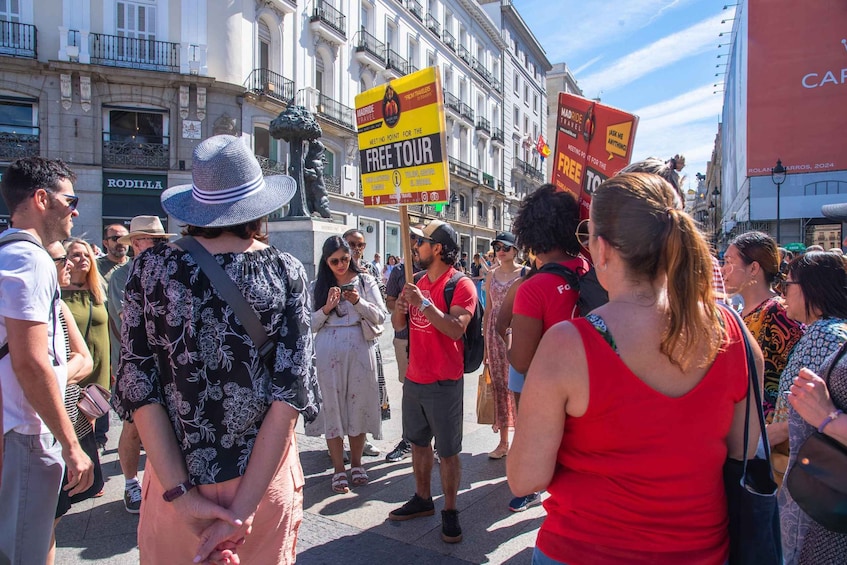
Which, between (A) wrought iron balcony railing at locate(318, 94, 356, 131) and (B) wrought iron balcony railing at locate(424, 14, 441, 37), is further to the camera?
(B) wrought iron balcony railing at locate(424, 14, 441, 37)

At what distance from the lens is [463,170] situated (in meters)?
36.5

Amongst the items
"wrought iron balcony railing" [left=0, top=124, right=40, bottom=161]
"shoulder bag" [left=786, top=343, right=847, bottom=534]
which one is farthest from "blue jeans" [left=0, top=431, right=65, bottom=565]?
"wrought iron balcony railing" [left=0, top=124, right=40, bottom=161]

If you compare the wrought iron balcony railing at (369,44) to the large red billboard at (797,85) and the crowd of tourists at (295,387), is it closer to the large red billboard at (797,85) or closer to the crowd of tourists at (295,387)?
the large red billboard at (797,85)

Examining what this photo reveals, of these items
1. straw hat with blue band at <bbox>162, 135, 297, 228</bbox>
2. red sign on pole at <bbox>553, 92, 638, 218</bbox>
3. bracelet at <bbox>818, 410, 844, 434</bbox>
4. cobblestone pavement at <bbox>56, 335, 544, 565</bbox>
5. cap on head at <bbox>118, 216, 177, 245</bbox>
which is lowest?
cobblestone pavement at <bbox>56, 335, 544, 565</bbox>

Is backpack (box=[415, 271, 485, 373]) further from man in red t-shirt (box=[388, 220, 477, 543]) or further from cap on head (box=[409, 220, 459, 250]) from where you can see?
cap on head (box=[409, 220, 459, 250])

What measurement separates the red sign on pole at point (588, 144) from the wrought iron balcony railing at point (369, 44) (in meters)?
24.6

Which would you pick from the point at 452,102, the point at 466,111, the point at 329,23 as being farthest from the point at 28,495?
the point at 466,111

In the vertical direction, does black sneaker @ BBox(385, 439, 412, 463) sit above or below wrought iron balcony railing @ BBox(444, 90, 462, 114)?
below

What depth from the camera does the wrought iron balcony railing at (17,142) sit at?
1772 centimetres

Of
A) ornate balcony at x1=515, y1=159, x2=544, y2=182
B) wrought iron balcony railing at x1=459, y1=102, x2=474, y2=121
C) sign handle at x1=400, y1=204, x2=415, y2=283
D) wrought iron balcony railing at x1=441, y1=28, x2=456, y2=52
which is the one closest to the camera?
sign handle at x1=400, y1=204, x2=415, y2=283

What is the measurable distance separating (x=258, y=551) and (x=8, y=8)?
22.7m

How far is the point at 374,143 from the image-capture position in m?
4.33

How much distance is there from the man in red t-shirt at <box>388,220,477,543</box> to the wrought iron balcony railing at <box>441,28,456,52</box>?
112ft

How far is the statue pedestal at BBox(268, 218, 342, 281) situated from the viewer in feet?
23.7
